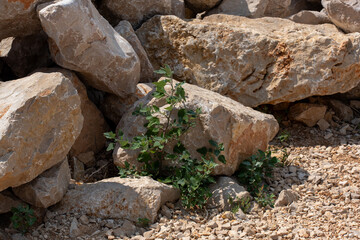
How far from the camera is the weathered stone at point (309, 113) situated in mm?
5332

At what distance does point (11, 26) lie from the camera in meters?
3.93

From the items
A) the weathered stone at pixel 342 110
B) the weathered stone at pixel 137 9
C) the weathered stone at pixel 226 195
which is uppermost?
the weathered stone at pixel 137 9

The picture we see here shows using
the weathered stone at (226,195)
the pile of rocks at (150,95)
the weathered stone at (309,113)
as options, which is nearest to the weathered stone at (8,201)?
the pile of rocks at (150,95)

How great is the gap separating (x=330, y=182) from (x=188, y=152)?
4.23 feet

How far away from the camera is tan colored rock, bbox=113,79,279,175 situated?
399cm

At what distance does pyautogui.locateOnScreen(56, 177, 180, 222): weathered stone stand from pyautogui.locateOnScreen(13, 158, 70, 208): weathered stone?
Answer: 12 centimetres

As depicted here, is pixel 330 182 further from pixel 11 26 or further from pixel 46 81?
pixel 11 26

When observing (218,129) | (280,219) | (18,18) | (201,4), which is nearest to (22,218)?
(18,18)

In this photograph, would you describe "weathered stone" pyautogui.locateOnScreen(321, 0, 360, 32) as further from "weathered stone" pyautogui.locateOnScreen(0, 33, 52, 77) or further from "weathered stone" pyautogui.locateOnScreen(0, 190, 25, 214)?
"weathered stone" pyautogui.locateOnScreen(0, 190, 25, 214)

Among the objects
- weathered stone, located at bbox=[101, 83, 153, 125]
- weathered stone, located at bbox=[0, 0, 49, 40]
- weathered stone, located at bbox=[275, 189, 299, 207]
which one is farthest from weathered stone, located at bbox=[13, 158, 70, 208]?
weathered stone, located at bbox=[275, 189, 299, 207]

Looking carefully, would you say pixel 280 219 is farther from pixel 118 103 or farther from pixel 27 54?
pixel 27 54

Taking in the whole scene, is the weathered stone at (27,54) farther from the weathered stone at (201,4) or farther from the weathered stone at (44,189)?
the weathered stone at (201,4)

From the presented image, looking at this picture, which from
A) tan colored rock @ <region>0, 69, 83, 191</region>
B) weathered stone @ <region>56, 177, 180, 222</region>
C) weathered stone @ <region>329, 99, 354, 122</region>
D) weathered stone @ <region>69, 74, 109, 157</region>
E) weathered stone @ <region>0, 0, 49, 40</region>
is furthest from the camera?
weathered stone @ <region>329, 99, 354, 122</region>

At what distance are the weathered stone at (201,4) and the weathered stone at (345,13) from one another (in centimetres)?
135
